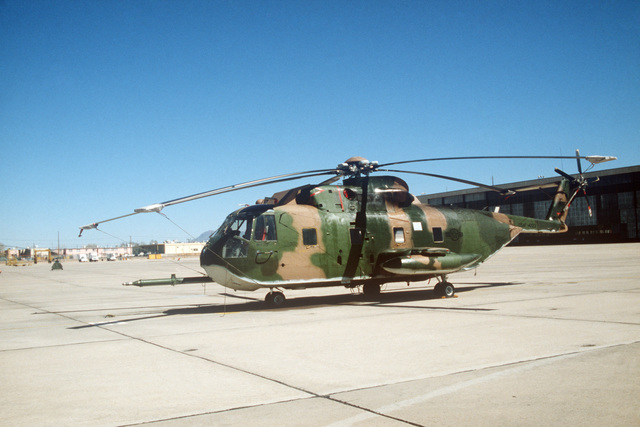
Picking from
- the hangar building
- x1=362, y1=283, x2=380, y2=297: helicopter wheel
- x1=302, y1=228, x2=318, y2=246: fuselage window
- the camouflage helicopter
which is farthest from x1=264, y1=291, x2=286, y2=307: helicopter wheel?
the hangar building

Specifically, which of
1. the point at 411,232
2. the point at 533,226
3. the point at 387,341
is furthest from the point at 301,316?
the point at 533,226

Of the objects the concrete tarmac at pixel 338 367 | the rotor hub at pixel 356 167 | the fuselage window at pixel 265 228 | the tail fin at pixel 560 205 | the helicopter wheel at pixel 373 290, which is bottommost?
the concrete tarmac at pixel 338 367

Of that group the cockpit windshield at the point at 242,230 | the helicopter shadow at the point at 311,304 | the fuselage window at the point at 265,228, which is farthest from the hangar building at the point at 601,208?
the cockpit windshield at the point at 242,230

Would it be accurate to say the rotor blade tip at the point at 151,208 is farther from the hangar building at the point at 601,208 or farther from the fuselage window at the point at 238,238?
the hangar building at the point at 601,208

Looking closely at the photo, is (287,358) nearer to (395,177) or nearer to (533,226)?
(395,177)

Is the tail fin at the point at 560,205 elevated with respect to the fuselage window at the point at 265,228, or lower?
elevated

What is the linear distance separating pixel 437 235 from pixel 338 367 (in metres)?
11.3

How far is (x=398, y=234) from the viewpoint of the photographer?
55.4ft

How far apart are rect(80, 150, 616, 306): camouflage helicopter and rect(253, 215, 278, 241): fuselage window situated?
0.03 metres

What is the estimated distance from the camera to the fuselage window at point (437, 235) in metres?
17.6

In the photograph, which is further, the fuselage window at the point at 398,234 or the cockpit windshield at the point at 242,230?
the fuselage window at the point at 398,234

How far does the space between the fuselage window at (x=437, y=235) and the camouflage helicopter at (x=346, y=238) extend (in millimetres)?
36

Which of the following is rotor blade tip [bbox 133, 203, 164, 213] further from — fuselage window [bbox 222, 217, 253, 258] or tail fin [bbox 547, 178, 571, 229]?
tail fin [bbox 547, 178, 571, 229]

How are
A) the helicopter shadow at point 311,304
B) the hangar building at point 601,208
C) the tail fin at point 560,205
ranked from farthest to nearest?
the hangar building at point 601,208
the tail fin at point 560,205
the helicopter shadow at point 311,304
